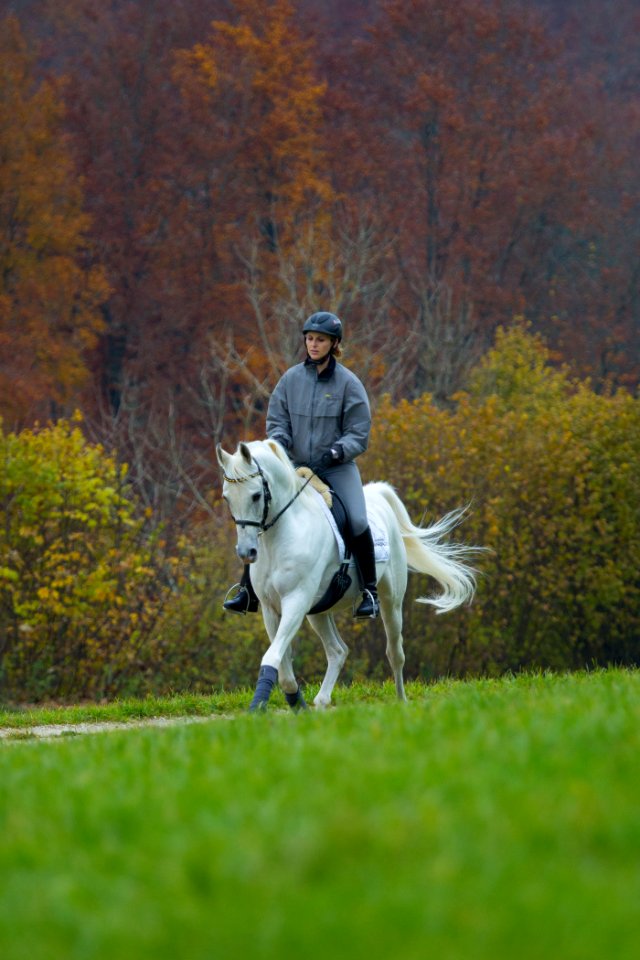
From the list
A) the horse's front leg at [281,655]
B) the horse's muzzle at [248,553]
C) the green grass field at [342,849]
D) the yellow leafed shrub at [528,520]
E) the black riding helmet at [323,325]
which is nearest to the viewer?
the green grass field at [342,849]

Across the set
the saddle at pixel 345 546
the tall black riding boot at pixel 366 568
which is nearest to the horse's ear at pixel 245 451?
the saddle at pixel 345 546

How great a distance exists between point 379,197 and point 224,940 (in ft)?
157

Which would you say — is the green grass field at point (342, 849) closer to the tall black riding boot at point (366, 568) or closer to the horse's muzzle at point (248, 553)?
the horse's muzzle at point (248, 553)

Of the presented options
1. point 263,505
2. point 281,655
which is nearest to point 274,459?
point 263,505

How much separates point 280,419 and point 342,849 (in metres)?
6.96

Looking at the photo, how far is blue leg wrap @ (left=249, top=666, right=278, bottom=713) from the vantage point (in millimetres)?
10094

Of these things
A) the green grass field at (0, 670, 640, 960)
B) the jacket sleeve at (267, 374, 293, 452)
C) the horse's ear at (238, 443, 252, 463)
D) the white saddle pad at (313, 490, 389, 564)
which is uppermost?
the green grass field at (0, 670, 640, 960)

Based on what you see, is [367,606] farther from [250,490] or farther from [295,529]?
[250,490]

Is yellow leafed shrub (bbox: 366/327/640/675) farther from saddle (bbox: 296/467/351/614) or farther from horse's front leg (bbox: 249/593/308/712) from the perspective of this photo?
horse's front leg (bbox: 249/593/308/712)

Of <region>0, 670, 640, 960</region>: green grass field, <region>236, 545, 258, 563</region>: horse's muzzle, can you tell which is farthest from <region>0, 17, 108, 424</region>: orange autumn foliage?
<region>0, 670, 640, 960</region>: green grass field

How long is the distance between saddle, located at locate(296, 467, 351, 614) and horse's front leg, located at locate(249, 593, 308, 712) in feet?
1.62

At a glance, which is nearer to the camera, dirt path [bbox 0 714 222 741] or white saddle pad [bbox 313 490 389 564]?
white saddle pad [bbox 313 490 389 564]

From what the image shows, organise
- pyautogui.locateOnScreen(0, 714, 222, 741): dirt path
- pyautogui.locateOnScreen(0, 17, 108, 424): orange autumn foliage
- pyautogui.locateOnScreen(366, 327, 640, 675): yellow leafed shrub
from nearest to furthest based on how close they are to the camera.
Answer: pyautogui.locateOnScreen(0, 714, 222, 741): dirt path
pyautogui.locateOnScreen(366, 327, 640, 675): yellow leafed shrub
pyautogui.locateOnScreen(0, 17, 108, 424): orange autumn foliage

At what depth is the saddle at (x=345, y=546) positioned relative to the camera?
36.8 ft
